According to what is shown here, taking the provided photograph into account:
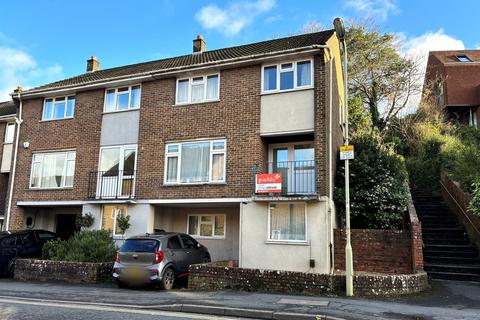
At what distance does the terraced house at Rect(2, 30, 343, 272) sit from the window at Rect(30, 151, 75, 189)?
0.06 meters

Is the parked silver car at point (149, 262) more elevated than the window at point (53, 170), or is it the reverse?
the window at point (53, 170)

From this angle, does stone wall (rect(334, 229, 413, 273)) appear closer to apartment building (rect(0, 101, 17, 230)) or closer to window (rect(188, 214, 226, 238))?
window (rect(188, 214, 226, 238))

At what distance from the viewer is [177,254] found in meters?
11.8

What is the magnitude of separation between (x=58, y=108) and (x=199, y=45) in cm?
730

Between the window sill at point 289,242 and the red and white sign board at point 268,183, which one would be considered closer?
the window sill at point 289,242

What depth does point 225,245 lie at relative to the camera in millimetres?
15750

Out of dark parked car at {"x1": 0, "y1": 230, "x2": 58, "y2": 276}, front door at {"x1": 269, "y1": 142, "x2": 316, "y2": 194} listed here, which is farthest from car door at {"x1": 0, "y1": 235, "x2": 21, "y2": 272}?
front door at {"x1": 269, "y1": 142, "x2": 316, "y2": 194}

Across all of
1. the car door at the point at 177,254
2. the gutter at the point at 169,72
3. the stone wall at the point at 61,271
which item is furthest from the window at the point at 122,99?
the car door at the point at 177,254

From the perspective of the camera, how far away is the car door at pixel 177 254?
11.5 m

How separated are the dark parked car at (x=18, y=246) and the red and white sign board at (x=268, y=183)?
8.63m

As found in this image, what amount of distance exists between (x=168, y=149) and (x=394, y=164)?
8.34 m

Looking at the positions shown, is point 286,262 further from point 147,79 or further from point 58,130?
point 58,130

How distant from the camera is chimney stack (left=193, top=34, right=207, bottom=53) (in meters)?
20.6

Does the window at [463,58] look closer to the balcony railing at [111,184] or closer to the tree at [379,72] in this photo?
the tree at [379,72]
